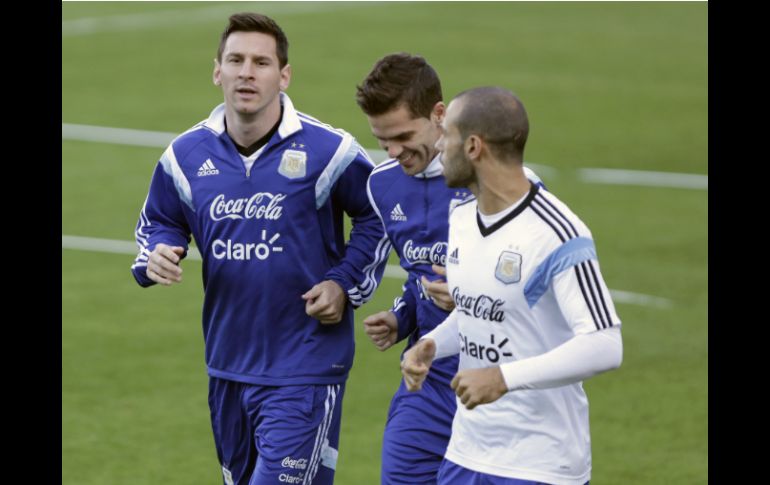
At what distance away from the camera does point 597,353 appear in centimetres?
576

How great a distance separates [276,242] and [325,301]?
40 centimetres

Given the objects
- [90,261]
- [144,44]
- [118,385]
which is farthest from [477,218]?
[144,44]

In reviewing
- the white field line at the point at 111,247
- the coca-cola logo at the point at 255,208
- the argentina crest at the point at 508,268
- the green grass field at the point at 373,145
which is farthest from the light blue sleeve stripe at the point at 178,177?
the white field line at the point at 111,247

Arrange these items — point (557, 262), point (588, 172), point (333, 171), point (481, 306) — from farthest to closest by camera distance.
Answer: point (588, 172) < point (333, 171) < point (481, 306) < point (557, 262)

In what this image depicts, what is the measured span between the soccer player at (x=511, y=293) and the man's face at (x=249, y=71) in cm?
161

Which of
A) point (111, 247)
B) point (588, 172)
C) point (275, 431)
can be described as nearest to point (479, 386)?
point (275, 431)

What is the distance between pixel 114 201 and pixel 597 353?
1402 cm

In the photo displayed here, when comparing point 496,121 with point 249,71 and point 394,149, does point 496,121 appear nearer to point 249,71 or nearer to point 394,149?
point 394,149

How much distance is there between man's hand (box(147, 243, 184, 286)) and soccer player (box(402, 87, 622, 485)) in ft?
5.04

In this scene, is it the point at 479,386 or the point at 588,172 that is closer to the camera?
the point at 479,386

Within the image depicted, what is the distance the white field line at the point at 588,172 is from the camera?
2034cm

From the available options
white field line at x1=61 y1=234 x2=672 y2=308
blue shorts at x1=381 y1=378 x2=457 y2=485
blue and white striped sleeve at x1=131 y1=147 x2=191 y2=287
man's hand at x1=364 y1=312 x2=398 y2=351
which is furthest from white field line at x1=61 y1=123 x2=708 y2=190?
blue shorts at x1=381 y1=378 x2=457 y2=485

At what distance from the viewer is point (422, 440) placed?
742 cm

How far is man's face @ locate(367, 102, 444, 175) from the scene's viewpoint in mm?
7156
